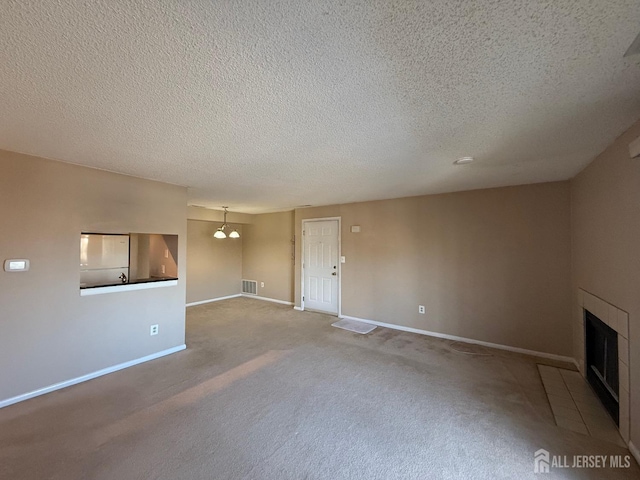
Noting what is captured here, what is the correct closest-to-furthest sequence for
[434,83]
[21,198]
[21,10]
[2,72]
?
[21,10]
[2,72]
[434,83]
[21,198]

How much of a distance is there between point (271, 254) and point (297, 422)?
4.88m

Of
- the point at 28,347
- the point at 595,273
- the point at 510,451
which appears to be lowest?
the point at 510,451

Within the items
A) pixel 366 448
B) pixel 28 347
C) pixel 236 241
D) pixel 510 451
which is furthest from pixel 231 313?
pixel 510 451

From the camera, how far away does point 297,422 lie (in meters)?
2.22

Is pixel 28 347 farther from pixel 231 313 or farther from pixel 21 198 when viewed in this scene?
pixel 231 313

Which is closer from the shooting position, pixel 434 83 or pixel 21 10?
pixel 21 10

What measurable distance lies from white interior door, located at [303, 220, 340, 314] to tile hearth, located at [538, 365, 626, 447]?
3443 mm

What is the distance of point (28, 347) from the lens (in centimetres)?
255

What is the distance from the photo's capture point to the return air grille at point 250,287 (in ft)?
23.6

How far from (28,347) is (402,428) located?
3498mm

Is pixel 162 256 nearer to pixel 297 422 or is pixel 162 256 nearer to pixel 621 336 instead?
pixel 297 422

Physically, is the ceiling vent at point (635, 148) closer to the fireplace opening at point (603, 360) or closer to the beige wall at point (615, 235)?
the beige wall at point (615, 235)

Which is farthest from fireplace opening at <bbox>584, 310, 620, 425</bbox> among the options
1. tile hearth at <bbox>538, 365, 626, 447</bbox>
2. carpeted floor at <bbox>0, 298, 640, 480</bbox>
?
carpeted floor at <bbox>0, 298, 640, 480</bbox>

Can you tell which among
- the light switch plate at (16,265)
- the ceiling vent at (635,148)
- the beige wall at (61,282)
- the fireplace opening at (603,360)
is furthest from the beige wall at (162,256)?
the fireplace opening at (603,360)
